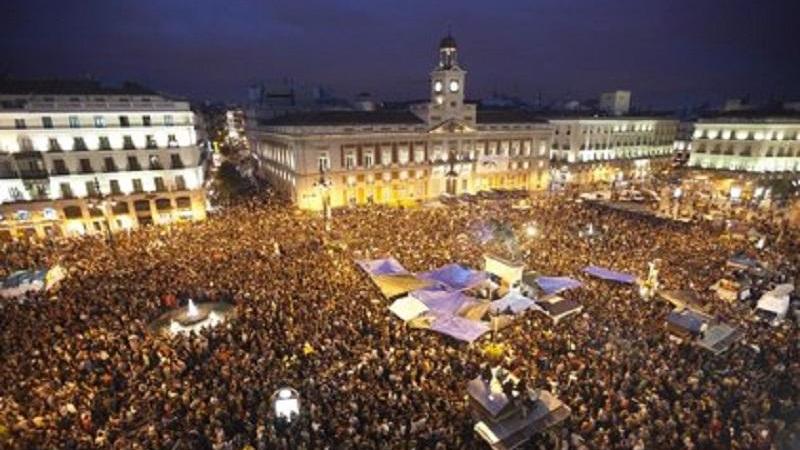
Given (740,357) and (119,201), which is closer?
(740,357)

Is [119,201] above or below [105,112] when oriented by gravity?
below

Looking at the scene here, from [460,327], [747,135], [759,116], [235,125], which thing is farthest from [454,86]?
[235,125]

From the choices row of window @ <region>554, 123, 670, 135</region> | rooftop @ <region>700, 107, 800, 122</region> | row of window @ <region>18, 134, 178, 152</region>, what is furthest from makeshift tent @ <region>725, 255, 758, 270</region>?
row of window @ <region>18, 134, 178, 152</region>

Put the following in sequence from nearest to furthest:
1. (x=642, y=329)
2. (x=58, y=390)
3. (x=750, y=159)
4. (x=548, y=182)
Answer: (x=58, y=390) → (x=642, y=329) → (x=750, y=159) → (x=548, y=182)

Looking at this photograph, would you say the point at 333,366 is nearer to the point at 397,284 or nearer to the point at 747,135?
the point at 397,284

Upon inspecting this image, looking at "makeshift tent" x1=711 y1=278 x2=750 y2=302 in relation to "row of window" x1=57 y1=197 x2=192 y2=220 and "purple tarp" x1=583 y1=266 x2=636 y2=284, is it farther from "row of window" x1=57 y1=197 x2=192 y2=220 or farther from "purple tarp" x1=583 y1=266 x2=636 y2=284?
"row of window" x1=57 y1=197 x2=192 y2=220

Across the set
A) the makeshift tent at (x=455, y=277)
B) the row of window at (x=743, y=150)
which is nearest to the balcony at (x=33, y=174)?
the makeshift tent at (x=455, y=277)

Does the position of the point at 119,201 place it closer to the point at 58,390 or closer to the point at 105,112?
the point at 105,112

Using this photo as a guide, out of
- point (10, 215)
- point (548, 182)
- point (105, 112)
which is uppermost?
point (105, 112)

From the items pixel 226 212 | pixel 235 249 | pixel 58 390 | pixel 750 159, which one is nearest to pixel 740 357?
pixel 58 390
